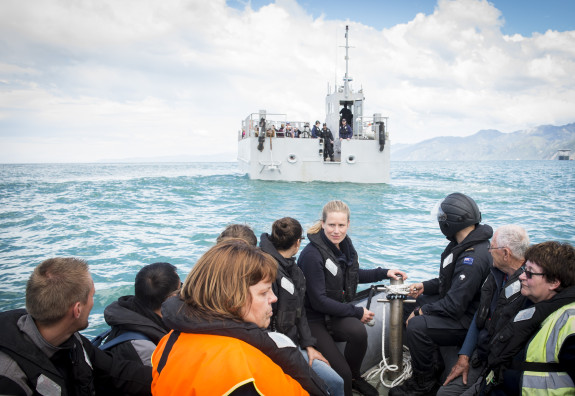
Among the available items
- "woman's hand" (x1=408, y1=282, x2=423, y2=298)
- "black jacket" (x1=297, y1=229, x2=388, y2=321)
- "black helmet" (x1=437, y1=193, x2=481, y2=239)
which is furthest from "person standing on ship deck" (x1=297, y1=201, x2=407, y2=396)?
"black helmet" (x1=437, y1=193, x2=481, y2=239)

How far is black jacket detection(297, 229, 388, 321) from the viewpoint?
3.20m

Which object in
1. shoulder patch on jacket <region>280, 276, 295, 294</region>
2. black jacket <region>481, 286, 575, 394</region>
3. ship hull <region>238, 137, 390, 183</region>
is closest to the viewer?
black jacket <region>481, 286, 575, 394</region>

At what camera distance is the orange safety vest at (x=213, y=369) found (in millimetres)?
1265

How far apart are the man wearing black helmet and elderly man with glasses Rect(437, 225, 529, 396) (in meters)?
0.15

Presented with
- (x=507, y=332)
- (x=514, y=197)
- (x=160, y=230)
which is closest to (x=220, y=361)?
(x=507, y=332)

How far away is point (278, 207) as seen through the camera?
16812 millimetres

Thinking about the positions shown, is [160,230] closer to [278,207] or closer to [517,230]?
[278,207]

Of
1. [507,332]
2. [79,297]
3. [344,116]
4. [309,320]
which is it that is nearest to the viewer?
[79,297]

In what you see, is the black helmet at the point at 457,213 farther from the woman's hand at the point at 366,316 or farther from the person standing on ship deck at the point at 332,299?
the woman's hand at the point at 366,316

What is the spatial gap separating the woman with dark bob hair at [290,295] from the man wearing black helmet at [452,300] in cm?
84

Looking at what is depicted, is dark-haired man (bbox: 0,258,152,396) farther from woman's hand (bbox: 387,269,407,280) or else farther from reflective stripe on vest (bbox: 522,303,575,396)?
woman's hand (bbox: 387,269,407,280)

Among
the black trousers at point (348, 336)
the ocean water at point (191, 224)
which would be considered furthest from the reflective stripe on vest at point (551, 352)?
the ocean water at point (191, 224)

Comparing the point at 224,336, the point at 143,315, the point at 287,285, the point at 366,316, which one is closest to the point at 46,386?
the point at 143,315

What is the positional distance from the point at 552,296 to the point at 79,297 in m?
2.54
